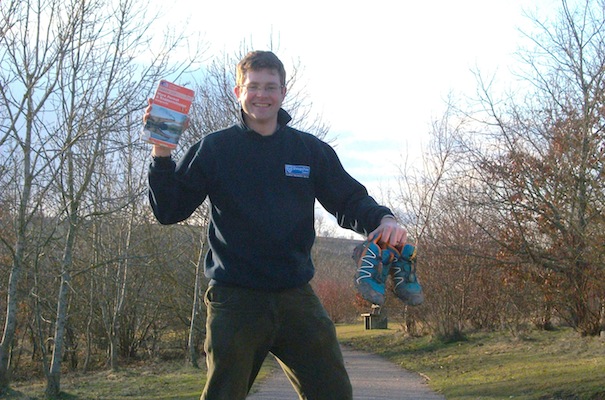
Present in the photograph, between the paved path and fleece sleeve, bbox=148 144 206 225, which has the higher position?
fleece sleeve, bbox=148 144 206 225

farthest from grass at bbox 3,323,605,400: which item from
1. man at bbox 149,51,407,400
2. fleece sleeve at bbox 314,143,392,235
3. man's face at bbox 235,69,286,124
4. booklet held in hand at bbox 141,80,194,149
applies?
booklet held in hand at bbox 141,80,194,149

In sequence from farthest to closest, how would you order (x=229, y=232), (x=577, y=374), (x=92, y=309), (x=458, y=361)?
(x=92, y=309)
(x=458, y=361)
(x=577, y=374)
(x=229, y=232)

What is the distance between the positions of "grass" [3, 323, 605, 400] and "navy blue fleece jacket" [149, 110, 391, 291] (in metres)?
8.23

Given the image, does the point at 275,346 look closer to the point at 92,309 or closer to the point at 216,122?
the point at 216,122

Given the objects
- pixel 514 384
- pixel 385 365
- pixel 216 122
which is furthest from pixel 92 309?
pixel 514 384

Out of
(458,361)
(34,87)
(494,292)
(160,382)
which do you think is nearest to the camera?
(34,87)

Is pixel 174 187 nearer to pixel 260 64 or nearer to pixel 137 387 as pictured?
pixel 260 64

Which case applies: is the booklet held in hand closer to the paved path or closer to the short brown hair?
the short brown hair

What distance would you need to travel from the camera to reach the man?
329 centimetres

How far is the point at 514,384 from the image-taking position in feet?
39.1

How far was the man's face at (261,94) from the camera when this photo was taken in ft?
11.1

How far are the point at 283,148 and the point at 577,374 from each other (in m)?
9.79

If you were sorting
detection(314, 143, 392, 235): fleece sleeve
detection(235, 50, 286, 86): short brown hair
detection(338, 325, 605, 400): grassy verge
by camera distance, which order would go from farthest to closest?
1. detection(338, 325, 605, 400): grassy verge
2. detection(314, 143, 392, 235): fleece sleeve
3. detection(235, 50, 286, 86): short brown hair

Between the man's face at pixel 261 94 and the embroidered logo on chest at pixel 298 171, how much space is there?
0.26 metres
